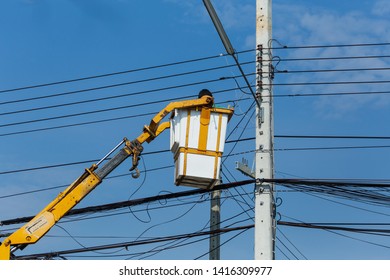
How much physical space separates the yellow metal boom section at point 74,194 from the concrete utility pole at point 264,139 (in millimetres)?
1948

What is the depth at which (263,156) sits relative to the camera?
14383 millimetres

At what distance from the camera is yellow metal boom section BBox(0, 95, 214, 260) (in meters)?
14.5

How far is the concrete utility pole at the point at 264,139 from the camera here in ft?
45.3

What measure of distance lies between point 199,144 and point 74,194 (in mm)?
3107

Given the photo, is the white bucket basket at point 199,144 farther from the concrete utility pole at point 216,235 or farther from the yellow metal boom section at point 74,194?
the concrete utility pole at point 216,235

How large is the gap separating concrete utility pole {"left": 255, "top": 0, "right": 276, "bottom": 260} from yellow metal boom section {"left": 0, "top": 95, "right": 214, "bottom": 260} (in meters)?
1.95

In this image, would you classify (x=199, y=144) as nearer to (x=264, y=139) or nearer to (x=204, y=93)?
(x=204, y=93)

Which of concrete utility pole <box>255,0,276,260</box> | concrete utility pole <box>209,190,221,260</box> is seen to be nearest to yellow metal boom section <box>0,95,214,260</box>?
concrete utility pole <box>255,0,276,260</box>

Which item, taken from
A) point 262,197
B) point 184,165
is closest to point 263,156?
point 262,197

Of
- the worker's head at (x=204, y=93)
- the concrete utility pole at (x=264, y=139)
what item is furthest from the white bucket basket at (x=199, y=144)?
the concrete utility pole at (x=264, y=139)

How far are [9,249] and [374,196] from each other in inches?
290

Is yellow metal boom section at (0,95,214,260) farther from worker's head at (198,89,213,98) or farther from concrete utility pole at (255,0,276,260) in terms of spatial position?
concrete utility pole at (255,0,276,260)

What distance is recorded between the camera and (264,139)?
1455 centimetres
